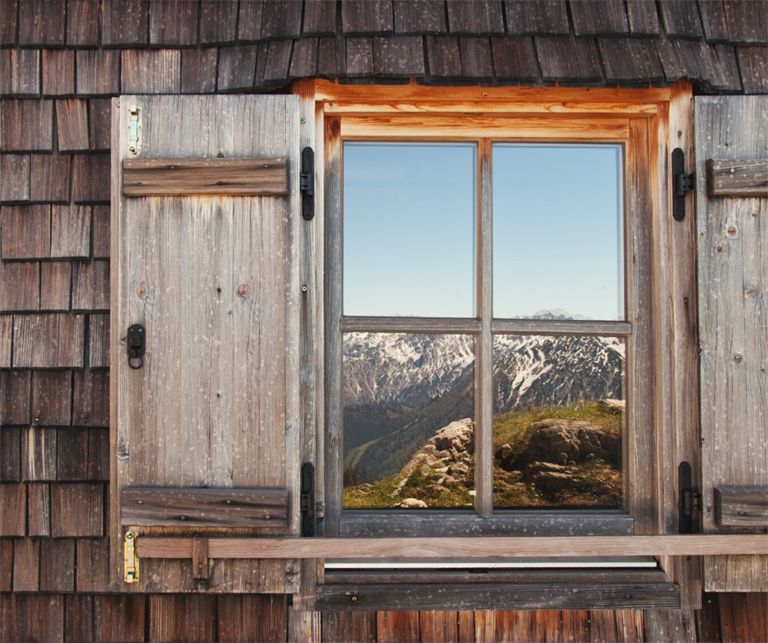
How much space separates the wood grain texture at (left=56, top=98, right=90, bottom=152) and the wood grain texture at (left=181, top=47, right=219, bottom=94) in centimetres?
35

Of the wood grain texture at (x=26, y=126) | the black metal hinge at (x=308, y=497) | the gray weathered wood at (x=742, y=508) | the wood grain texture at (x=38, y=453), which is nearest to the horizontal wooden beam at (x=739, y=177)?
the gray weathered wood at (x=742, y=508)

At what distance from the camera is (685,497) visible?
1546mm

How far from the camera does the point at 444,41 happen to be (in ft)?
5.25

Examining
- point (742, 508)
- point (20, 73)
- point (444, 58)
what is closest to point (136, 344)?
point (20, 73)

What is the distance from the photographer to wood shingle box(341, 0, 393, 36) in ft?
5.21

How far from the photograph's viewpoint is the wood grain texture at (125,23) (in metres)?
1.66

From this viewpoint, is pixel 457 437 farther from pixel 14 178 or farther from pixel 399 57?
pixel 14 178

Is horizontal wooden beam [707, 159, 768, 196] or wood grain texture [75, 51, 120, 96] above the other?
wood grain texture [75, 51, 120, 96]

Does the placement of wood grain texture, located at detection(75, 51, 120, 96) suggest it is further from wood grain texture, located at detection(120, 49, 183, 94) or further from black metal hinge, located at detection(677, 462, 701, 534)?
black metal hinge, located at detection(677, 462, 701, 534)

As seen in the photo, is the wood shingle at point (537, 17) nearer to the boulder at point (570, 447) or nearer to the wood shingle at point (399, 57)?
the wood shingle at point (399, 57)

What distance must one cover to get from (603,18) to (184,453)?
1.86 m

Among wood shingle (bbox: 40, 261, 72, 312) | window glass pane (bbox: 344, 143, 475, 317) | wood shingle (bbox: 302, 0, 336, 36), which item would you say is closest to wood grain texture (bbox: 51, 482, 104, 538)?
wood shingle (bbox: 40, 261, 72, 312)

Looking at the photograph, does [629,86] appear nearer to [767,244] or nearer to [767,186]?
[767,186]

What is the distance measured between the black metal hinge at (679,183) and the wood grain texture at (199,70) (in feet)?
4.82
